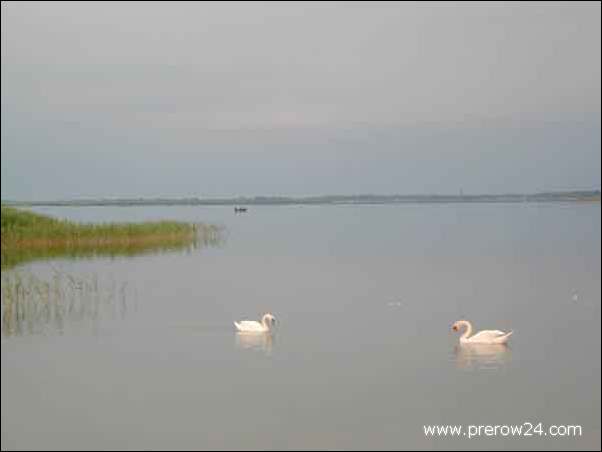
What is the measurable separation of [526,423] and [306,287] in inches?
480

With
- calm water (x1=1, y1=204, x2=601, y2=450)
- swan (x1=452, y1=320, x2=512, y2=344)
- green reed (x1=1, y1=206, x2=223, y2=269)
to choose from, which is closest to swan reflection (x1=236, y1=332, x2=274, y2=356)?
calm water (x1=1, y1=204, x2=601, y2=450)

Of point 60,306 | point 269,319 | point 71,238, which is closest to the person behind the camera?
point 269,319

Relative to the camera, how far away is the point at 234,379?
11.7m

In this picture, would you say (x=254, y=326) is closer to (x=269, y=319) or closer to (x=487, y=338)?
(x=269, y=319)

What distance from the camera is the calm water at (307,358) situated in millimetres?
9875

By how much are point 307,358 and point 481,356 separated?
2587mm

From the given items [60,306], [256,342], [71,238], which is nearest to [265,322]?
[256,342]

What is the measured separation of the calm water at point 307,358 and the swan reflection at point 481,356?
61 mm

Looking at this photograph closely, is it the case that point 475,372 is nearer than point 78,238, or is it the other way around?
point 475,372

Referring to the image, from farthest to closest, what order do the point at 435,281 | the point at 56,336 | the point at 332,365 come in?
the point at 435,281
the point at 56,336
the point at 332,365

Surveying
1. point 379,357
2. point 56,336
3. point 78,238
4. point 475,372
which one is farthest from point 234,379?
point 78,238

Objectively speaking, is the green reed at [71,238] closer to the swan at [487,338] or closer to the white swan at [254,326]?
the white swan at [254,326]

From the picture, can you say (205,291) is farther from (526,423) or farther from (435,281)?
(526,423)

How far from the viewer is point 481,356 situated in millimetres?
13062
